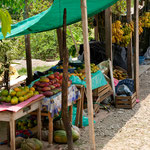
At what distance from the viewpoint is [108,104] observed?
22.5ft

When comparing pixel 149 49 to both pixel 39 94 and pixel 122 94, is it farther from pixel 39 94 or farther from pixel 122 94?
pixel 39 94

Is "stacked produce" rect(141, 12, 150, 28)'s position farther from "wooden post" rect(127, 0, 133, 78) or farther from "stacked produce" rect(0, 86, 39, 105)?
"stacked produce" rect(0, 86, 39, 105)

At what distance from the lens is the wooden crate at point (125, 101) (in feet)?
21.4

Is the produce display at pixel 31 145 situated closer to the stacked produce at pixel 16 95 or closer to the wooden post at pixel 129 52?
the stacked produce at pixel 16 95

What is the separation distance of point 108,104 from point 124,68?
3.26 metres

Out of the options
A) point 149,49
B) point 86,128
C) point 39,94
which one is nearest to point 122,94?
point 86,128

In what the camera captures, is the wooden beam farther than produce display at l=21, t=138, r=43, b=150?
Yes

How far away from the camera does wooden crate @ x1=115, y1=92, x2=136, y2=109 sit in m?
6.54

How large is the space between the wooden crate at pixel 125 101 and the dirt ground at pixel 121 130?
13 centimetres

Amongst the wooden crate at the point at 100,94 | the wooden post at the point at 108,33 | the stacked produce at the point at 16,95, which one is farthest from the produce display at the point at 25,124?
the wooden post at the point at 108,33

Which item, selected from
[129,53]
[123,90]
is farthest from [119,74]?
[123,90]

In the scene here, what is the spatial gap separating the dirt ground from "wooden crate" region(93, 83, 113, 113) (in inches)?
10.3

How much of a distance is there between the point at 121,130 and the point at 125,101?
1456 mm

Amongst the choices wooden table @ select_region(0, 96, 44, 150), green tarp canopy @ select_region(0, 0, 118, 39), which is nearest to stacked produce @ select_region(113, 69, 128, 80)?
green tarp canopy @ select_region(0, 0, 118, 39)
